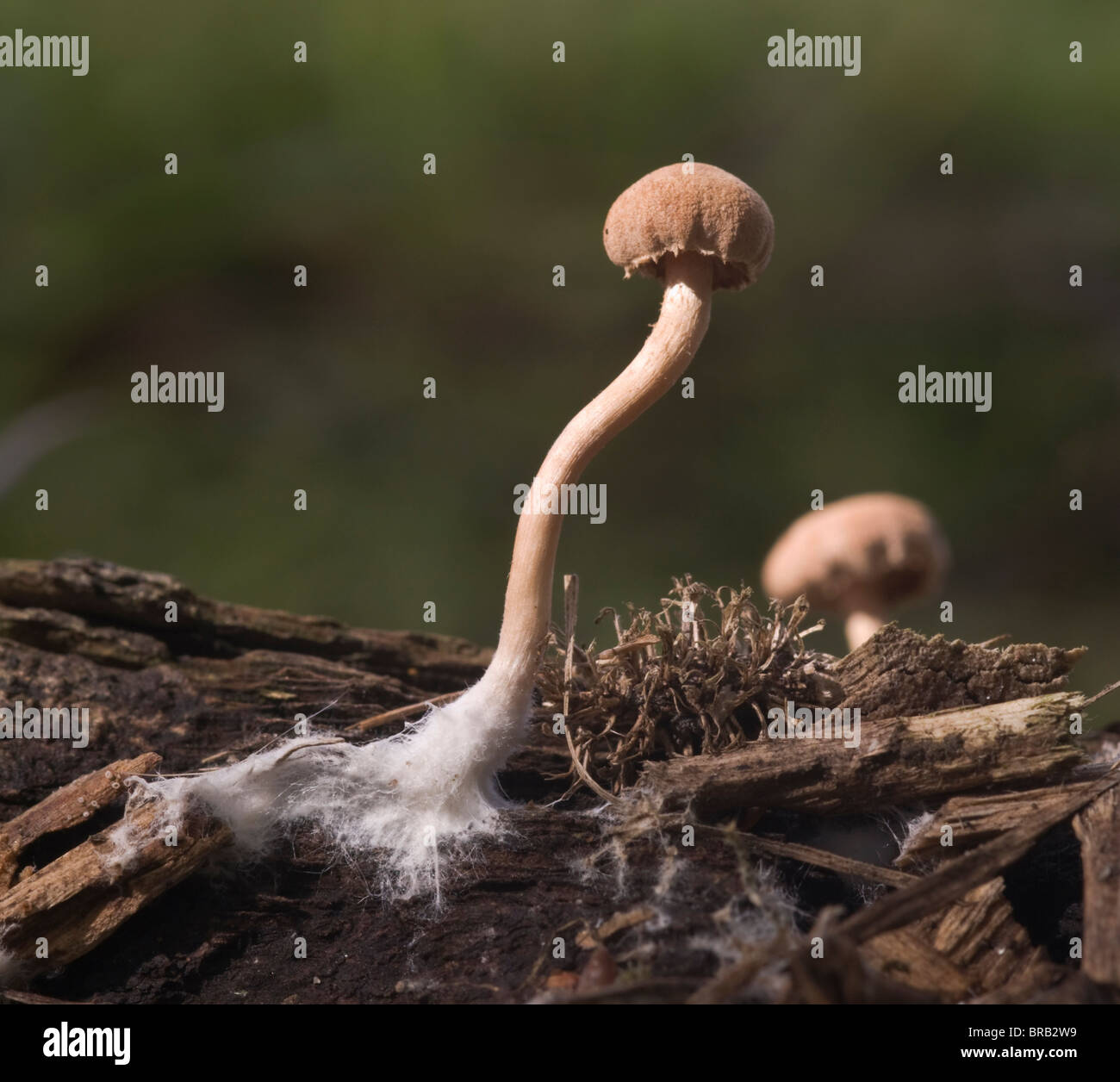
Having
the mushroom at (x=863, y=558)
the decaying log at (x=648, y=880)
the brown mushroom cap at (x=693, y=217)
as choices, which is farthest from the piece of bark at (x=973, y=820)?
the mushroom at (x=863, y=558)

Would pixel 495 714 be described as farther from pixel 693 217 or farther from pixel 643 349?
pixel 693 217

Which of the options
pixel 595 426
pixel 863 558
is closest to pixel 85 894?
pixel 595 426

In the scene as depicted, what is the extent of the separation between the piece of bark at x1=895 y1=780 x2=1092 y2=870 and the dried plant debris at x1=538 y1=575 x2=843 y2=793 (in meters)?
0.35

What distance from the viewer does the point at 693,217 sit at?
6.30ft

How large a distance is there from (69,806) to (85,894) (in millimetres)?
246

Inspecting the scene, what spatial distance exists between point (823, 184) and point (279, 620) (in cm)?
434

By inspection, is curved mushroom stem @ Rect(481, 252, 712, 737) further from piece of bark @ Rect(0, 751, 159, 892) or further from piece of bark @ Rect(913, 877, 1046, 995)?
piece of bark @ Rect(913, 877, 1046, 995)

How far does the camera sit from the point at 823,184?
5.45 metres

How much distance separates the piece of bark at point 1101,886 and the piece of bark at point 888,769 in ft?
0.41

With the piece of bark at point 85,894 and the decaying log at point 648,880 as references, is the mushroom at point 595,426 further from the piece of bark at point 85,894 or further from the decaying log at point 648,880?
the piece of bark at point 85,894

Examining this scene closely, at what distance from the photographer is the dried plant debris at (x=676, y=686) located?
6.53ft

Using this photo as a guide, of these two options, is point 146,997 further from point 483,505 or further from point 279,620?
point 483,505

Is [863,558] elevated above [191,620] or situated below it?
above
